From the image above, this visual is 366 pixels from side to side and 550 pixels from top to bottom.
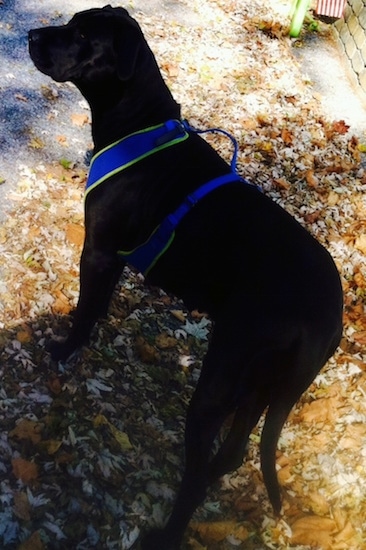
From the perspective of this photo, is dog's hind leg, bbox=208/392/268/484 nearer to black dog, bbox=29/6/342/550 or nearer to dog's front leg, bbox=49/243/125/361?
black dog, bbox=29/6/342/550

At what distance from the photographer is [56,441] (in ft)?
10.7

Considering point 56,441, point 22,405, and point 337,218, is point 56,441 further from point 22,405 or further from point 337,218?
point 337,218

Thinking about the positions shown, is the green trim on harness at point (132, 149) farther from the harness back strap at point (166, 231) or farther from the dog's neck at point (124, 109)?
the harness back strap at point (166, 231)

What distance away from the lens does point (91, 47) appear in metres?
2.89

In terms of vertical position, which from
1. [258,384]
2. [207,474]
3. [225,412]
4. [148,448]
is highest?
[258,384]

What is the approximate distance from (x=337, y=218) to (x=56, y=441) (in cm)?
343

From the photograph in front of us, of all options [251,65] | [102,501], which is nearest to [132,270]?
[102,501]

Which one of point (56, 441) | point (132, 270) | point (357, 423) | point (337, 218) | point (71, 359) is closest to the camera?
point (56, 441)

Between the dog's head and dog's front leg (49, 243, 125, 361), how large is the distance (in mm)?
919

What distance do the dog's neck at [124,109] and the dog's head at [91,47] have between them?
9 cm

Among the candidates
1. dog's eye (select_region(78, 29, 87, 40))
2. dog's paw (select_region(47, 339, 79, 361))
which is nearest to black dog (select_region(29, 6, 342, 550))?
dog's eye (select_region(78, 29, 87, 40))

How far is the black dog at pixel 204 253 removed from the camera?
257 cm

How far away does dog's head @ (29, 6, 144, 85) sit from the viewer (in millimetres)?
2854

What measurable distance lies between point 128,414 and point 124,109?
5.88 feet
